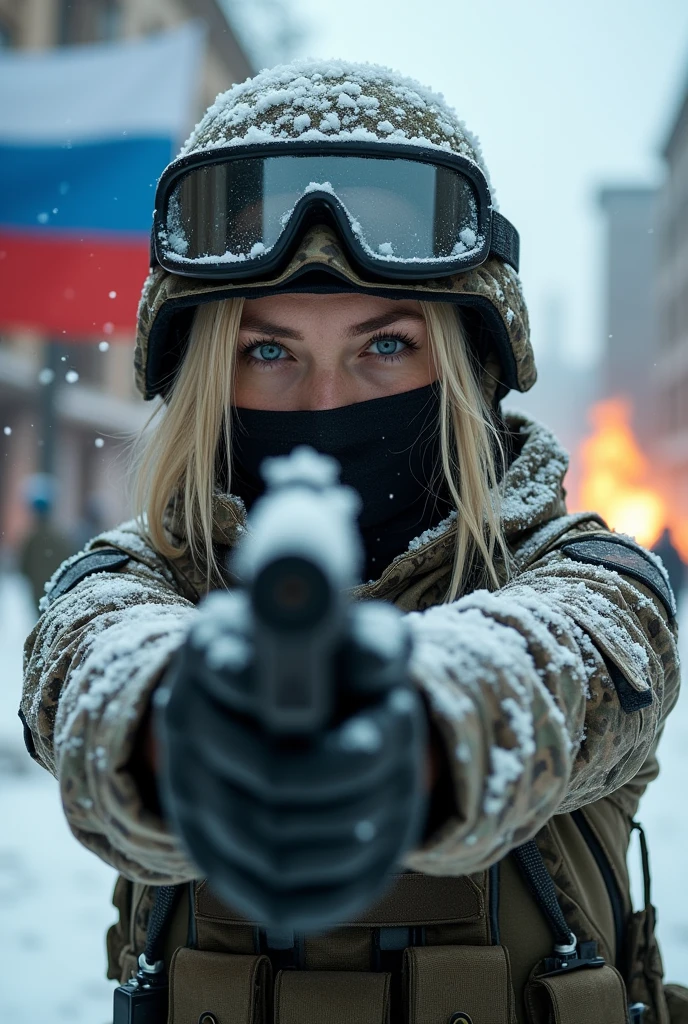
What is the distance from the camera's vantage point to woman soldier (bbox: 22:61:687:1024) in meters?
0.70

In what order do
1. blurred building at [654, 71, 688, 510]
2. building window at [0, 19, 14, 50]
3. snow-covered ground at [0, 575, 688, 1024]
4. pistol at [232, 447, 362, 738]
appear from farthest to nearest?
blurred building at [654, 71, 688, 510] < building window at [0, 19, 14, 50] < snow-covered ground at [0, 575, 688, 1024] < pistol at [232, 447, 362, 738]

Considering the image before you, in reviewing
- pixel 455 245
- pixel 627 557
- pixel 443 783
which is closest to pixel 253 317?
pixel 455 245

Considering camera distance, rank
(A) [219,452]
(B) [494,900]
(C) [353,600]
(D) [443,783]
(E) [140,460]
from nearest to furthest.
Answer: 1. (D) [443,783]
2. (B) [494,900]
3. (C) [353,600]
4. (A) [219,452]
5. (E) [140,460]

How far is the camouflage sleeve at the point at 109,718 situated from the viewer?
2.97 ft

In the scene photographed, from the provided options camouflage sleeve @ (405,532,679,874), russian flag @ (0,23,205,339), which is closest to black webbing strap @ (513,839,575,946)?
camouflage sleeve @ (405,532,679,874)

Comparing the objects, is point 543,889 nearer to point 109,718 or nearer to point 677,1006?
point 677,1006

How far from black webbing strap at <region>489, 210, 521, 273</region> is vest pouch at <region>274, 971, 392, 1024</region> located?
120cm

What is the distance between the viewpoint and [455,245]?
1.60 m

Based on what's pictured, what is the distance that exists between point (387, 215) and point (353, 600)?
658mm

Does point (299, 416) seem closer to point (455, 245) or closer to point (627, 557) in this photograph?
point (455, 245)

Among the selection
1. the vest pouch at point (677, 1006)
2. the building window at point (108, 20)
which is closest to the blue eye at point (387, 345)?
the vest pouch at point (677, 1006)

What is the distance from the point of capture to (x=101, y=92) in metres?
6.01

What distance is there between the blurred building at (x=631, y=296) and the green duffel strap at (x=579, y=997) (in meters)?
41.1

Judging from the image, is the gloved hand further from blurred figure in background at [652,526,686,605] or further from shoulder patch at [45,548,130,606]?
blurred figure in background at [652,526,686,605]
